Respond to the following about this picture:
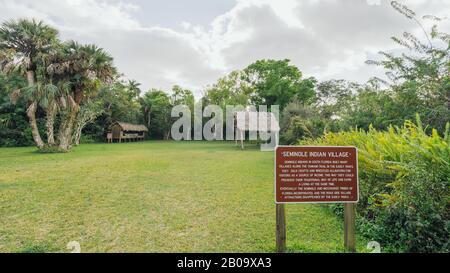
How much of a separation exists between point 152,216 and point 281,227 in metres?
2.58

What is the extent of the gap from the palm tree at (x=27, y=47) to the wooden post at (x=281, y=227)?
54.0 ft

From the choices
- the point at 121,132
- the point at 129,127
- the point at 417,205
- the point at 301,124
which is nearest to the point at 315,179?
the point at 417,205

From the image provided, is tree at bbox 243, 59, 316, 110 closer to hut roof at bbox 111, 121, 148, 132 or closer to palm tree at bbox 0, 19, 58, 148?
hut roof at bbox 111, 121, 148, 132

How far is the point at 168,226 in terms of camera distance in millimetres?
4145

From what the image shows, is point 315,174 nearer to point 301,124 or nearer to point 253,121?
point 301,124

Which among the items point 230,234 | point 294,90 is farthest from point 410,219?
point 294,90

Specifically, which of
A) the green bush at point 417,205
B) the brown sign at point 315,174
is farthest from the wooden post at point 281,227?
the green bush at point 417,205

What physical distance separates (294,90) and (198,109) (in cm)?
1351

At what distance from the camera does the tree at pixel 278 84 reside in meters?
31.9

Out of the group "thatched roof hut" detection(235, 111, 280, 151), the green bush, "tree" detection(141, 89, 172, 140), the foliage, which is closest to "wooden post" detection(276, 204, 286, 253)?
the green bush

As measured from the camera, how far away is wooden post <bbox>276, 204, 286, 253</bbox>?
315 cm

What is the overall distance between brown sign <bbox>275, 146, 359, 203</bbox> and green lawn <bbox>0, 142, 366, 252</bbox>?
77cm
